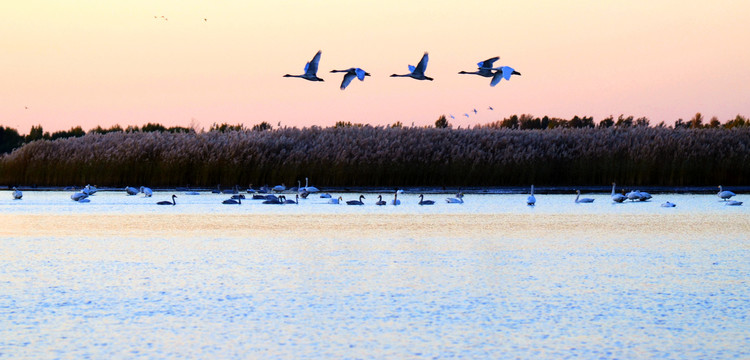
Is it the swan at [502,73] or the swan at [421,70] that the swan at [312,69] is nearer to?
the swan at [421,70]

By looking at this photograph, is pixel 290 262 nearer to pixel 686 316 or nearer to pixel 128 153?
pixel 686 316

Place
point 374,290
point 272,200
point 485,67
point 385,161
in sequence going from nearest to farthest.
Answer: point 374,290 < point 485,67 < point 272,200 < point 385,161

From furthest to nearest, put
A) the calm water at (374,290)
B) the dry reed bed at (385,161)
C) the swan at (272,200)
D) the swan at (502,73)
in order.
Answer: the dry reed bed at (385,161)
the swan at (272,200)
the swan at (502,73)
the calm water at (374,290)

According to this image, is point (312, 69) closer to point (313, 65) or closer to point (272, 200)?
point (313, 65)

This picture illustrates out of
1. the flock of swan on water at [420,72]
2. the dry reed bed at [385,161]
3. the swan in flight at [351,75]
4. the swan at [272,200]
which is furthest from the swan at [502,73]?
the dry reed bed at [385,161]

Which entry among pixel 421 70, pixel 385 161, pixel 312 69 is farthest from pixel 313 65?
pixel 385 161

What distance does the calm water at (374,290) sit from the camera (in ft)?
15.7

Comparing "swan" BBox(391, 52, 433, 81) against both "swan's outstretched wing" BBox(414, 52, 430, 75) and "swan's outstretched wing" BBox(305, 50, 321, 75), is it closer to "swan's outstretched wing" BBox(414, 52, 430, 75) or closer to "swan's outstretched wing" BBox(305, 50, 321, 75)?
"swan's outstretched wing" BBox(414, 52, 430, 75)

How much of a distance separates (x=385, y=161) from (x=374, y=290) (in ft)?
60.7

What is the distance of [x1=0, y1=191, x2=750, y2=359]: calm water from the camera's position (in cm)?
477

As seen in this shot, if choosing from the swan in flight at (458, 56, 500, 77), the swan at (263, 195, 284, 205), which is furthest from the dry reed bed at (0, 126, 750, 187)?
the swan in flight at (458, 56, 500, 77)

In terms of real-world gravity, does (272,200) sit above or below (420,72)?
below

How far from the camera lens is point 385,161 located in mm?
24922

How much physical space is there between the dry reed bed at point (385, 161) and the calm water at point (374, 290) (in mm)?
12159
